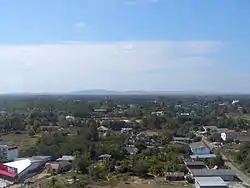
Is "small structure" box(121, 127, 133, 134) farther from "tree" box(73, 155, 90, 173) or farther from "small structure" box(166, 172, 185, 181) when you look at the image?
"small structure" box(166, 172, 185, 181)

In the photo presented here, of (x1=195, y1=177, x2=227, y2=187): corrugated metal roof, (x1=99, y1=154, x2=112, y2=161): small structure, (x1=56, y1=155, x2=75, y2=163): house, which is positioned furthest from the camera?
(x1=99, y1=154, x2=112, y2=161): small structure

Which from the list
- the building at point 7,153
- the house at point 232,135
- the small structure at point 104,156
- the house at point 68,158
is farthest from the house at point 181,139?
the building at point 7,153

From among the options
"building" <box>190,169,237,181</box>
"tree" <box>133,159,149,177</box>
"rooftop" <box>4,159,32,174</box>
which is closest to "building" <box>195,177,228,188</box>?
"building" <box>190,169,237,181</box>

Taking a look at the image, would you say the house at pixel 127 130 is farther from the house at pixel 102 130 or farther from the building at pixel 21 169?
the building at pixel 21 169

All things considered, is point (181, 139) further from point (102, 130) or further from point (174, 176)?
point (174, 176)

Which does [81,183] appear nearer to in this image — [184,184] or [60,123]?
[184,184]

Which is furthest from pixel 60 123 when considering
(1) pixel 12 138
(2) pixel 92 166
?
(2) pixel 92 166
